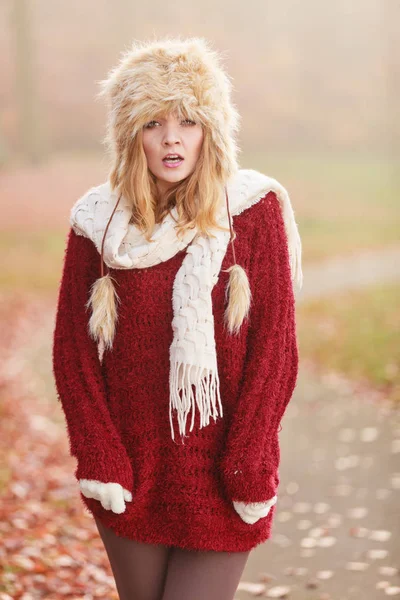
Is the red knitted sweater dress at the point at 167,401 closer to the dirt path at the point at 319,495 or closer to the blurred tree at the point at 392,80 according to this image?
the dirt path at the point at 319,495

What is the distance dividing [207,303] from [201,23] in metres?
10.5

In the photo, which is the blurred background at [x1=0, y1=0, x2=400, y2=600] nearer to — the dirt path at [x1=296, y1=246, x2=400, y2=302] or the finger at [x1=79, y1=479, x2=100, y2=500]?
the dirt path at [x1=296, y1=246, x2=400, y2=302]

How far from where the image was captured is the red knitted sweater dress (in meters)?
2.00

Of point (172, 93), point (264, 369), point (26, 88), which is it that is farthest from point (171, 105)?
point (26, 88)

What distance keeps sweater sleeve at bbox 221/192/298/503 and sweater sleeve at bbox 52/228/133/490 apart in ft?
0.94

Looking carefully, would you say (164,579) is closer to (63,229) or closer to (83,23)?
(63,229)

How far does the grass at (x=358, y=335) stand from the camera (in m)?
7.44

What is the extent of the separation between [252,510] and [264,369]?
0.34 meters

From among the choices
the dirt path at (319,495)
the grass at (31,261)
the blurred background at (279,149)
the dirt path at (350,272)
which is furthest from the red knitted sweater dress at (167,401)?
the grass at (31,261)

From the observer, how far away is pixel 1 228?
35.6ft

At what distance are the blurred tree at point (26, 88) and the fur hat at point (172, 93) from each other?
9.94 meters

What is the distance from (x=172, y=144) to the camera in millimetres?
1998

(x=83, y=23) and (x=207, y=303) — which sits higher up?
(x=83, y=23)

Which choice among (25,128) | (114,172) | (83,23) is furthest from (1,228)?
(114,172)
